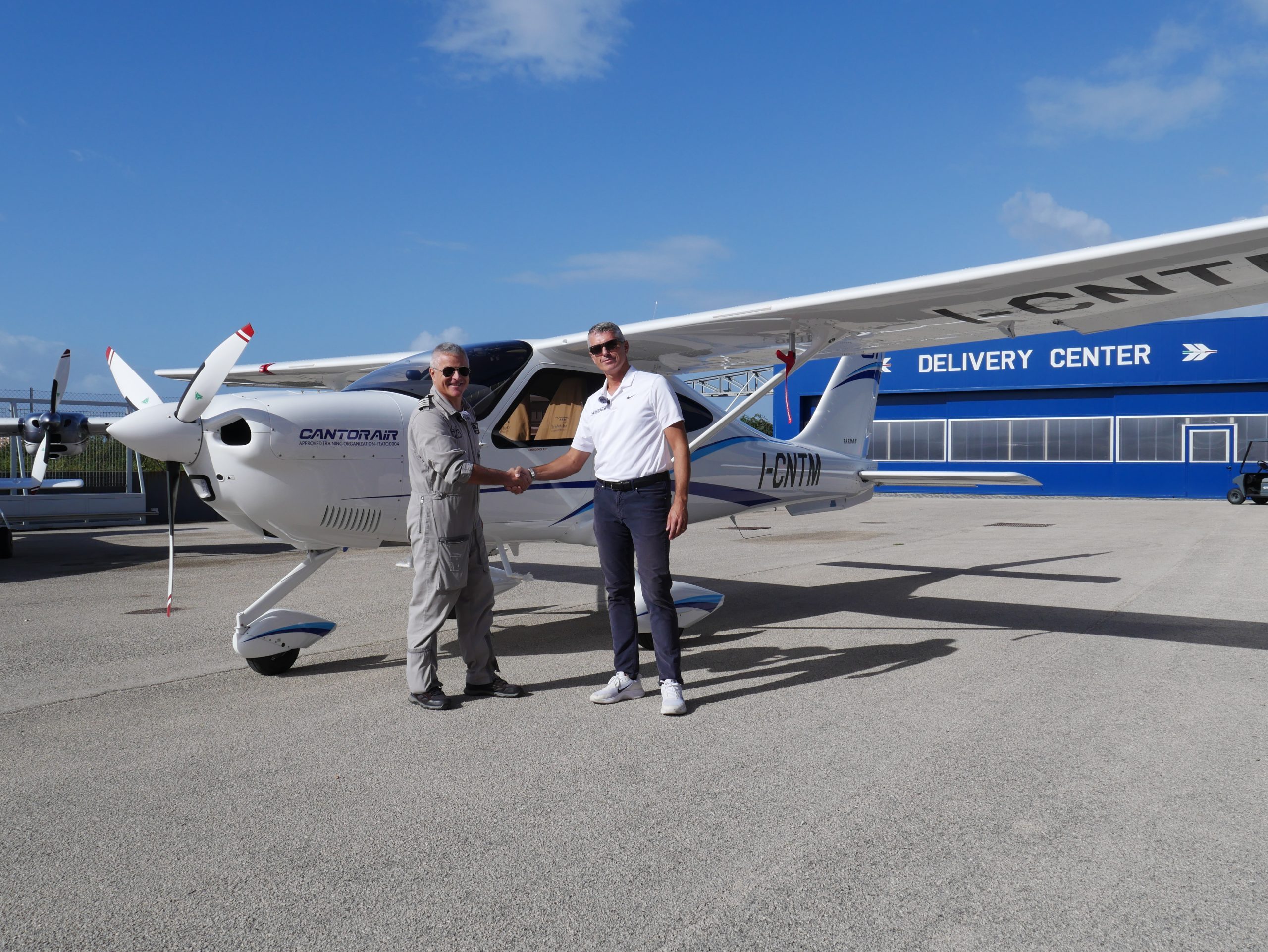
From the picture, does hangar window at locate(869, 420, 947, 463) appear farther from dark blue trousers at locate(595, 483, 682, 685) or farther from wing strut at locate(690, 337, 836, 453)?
dark blue trousers at locate(595, 483, 682, 685)

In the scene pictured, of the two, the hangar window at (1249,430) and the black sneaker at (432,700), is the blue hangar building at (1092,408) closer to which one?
the hangar window at (1249,430)

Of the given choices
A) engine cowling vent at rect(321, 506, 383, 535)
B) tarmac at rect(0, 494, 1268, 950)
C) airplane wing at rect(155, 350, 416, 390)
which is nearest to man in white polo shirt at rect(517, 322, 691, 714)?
tarmac at rect(0, 494, 1268, 950)

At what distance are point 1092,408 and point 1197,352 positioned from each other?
11.9 feet

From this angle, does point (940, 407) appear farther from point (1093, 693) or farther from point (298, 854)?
point (298, 854)

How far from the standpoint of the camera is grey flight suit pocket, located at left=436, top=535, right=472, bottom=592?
4.42 meters

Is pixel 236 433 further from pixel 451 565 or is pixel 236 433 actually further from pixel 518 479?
pixel 518 479

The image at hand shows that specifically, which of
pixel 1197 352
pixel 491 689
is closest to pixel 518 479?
pixel 491 689

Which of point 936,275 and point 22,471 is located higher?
point 936,275

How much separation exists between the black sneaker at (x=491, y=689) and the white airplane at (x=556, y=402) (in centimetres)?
120

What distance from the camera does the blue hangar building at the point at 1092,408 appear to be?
2920 centimetres

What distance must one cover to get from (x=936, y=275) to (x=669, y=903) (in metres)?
4.46

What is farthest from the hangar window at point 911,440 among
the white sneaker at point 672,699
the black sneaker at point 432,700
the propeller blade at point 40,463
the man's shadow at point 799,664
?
the black sneaker at point 432,700

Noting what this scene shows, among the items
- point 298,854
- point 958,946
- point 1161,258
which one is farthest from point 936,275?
point 298,854

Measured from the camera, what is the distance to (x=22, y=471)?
59.7 feet
